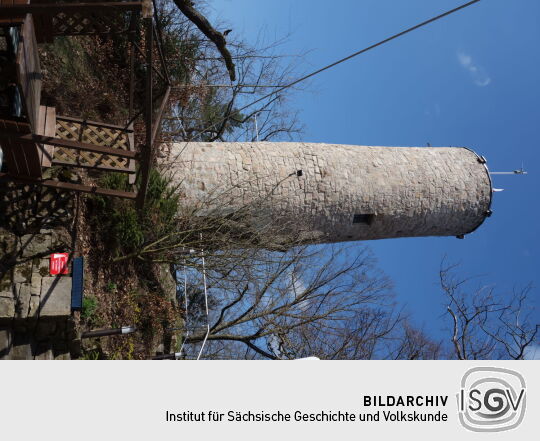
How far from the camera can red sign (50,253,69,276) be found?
6191mm

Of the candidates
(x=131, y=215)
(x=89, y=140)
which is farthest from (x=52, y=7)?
(x=131, y=215)

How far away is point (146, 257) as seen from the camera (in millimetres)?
8844

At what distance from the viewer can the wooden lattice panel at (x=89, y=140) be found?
6079 mm

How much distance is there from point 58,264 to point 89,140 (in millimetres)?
1535

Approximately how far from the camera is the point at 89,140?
247 inches

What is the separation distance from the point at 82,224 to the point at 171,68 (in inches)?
239

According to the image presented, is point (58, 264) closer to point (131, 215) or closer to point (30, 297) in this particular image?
point (30, 297)

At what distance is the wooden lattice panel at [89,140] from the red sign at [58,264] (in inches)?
45.7

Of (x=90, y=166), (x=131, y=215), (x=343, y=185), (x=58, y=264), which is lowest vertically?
(x=58, y=264)

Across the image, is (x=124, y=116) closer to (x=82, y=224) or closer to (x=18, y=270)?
(x=82, y=224)
